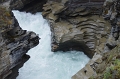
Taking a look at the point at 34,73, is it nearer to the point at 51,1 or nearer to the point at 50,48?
the point at 50,48

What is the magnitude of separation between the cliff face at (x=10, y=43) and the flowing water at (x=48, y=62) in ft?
12.3

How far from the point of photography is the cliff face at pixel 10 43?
32.2 feet

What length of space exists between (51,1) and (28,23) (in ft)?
9.92

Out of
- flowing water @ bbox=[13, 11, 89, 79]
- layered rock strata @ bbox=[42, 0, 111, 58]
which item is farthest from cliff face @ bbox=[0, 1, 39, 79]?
layered rock strata @ bbox=[42, 0, 111, 58]

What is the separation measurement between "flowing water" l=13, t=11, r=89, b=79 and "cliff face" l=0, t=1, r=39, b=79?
12.3ft

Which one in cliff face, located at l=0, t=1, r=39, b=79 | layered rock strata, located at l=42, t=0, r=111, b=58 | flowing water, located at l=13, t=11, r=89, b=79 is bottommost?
flowing water, located at l=13, t=11, r=89, b=79

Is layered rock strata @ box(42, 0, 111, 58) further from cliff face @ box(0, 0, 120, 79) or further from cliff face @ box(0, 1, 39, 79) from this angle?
cliff face @ box(0, 1, 39, 79)

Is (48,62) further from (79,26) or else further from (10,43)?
(10,43)

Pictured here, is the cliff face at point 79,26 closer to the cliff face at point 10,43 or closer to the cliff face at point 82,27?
the cliff face at point 82,27

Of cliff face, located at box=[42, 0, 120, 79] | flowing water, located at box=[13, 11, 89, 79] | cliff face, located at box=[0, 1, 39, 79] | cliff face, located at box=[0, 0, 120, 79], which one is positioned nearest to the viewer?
cliff face, located at box=[0, 1, 39, 79]

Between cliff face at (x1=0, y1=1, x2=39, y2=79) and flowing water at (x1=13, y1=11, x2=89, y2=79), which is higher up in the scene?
cliff face at (x1=0, y1=1, x2=39, y2=79)

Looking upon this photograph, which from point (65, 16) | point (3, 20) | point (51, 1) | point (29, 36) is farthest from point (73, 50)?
point (3, 20)

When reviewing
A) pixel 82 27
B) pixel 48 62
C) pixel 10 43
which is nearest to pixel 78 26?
pixel 82 27

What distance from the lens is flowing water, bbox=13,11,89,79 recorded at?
14398 mm
